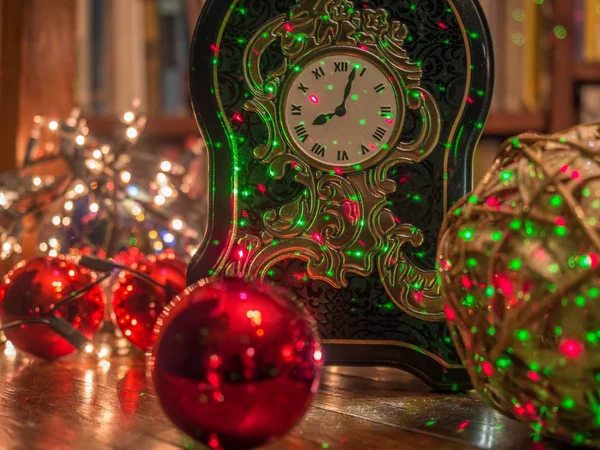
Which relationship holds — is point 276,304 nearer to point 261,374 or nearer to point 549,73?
point 261,374

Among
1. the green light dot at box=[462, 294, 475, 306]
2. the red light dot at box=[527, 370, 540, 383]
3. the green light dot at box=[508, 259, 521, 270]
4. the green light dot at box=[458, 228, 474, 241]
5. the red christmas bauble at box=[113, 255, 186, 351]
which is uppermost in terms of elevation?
the green light dot at box=[458, 228, 474, 241]

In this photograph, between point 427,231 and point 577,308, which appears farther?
point 427,231

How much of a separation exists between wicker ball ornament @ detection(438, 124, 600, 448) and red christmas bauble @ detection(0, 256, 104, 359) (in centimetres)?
46

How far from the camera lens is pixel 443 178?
711mm

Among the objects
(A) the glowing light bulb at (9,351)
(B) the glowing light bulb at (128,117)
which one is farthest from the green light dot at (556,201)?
(B) the glowing light bulb at (128,117)

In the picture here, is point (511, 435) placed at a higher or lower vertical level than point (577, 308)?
lower

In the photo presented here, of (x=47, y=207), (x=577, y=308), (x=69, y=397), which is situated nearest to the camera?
(x=577, y=308)

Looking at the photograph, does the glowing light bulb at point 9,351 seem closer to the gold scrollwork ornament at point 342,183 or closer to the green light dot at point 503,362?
the gold scrollwork ornament at point 342,183

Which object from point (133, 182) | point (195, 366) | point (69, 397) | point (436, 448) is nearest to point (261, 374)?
point (195, 366)

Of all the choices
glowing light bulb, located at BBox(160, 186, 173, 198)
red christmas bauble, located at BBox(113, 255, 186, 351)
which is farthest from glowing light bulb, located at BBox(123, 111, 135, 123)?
red christmas bauble, located at BBox(113, 255, 186, 351)

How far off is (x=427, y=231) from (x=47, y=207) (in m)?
0.60

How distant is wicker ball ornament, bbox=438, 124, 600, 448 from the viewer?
435 mm

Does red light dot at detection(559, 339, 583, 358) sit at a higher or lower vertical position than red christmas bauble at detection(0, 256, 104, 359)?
higher

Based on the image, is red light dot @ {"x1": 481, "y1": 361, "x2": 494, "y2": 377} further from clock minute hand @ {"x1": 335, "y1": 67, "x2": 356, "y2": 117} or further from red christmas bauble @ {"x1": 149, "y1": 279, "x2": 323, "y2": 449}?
clock minute hand @ {"x1": 335, "y1": 67, "x2": 356, "y2": 117}
